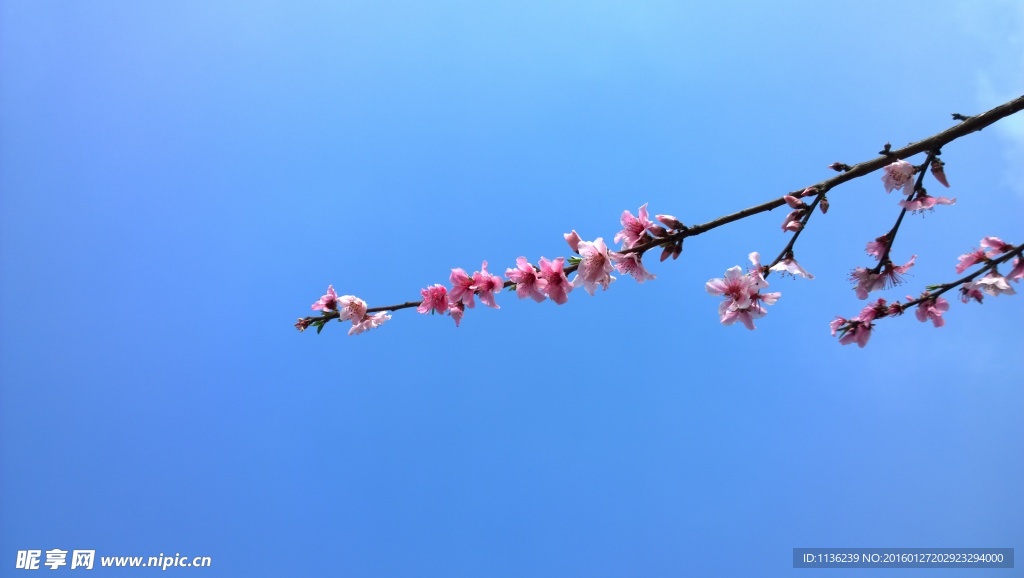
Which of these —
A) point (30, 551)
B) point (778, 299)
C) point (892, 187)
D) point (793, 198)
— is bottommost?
point (30, 551)

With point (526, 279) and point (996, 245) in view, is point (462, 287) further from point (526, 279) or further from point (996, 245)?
point (996, 245)

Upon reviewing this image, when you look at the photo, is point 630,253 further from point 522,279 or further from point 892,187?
point 892,187

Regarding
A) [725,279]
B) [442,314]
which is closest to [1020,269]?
[725,279]

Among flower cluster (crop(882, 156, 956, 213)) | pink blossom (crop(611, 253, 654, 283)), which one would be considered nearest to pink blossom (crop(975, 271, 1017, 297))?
flower cluster (crop(882, 156, 956, 213))

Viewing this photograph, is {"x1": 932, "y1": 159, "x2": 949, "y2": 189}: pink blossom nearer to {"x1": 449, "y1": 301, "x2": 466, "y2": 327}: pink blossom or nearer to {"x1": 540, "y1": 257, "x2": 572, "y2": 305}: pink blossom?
{"x1": 540, "y1": 257, "x2": 572, "y2": 305}: pink blossom

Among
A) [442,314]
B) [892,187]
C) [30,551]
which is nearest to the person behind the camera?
[892,187]

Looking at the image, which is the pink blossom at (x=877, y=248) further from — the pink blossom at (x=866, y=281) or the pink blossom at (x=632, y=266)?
the pink blossom at (x=632, y=266)

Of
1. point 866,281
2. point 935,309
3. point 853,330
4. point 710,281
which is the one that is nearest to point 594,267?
point 710,281
